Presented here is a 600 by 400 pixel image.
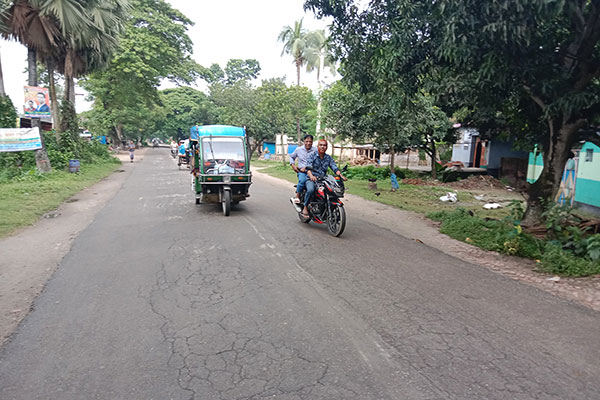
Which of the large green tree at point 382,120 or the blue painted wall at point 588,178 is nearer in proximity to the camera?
the blue painted wall at point 588,178

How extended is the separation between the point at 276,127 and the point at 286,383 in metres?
32.6

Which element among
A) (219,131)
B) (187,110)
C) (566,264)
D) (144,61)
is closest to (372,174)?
(219,131)

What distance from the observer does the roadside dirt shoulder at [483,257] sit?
199 inches

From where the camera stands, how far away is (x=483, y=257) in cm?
671

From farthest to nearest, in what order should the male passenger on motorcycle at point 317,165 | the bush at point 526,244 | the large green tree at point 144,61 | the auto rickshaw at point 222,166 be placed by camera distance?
the large green tree at point 144,61
the auto rickshaw at point 222,166
the male passenger on motorcycle at point 317,165
the bush at point 526,244

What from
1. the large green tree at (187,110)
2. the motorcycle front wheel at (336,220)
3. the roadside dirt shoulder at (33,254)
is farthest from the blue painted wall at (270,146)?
the motorcycle front wheel at (336,220)

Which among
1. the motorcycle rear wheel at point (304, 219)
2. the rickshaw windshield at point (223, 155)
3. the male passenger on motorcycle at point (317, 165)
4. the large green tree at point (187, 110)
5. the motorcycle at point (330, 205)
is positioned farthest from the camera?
the large green tree at point (187, 110)

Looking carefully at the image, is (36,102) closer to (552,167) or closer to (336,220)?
(336,220)

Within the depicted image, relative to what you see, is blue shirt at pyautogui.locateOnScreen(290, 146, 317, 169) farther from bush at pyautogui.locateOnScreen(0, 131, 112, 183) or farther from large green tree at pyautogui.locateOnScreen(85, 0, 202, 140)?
large green tree at pyautogui.locateOnScreen(85, 0, 202, 140)

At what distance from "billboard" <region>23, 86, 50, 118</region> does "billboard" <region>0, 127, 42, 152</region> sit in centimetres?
70

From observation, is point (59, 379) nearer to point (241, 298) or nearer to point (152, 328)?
point (152, 328)

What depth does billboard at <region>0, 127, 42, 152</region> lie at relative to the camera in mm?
16078

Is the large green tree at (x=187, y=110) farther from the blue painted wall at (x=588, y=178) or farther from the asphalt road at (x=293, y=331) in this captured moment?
the asphalt road at (x=293, y=331)

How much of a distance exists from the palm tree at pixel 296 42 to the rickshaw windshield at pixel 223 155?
105 ft
